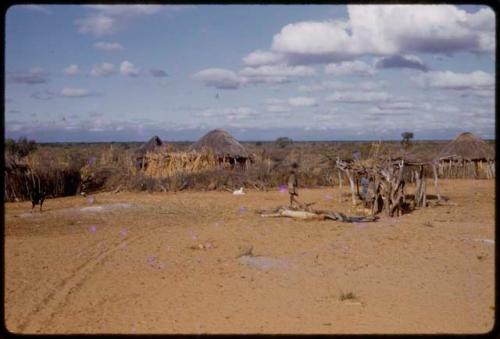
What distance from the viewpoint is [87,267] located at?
332 inches

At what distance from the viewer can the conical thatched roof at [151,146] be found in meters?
27.3

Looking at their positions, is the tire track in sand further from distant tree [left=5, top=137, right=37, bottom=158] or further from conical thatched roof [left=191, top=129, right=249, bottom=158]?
distant tree [left=5, top=137, right=37, bottom=158]

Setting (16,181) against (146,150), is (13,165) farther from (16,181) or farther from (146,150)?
(146,150)

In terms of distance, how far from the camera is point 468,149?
88.5ft

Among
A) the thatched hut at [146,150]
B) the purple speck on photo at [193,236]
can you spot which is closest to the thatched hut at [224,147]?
the thatched hut at [146,150]

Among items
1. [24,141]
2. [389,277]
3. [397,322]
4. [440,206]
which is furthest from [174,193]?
[24,141]

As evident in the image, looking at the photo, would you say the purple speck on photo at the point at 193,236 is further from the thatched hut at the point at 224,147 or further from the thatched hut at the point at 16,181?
the thatched hut at the point at 224,147

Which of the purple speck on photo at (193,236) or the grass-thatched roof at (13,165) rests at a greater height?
the grass-thatched roof at (13,165)

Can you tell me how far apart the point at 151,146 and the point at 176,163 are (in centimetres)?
424

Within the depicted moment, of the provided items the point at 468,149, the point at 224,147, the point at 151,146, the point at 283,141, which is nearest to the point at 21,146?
the point at 151,146

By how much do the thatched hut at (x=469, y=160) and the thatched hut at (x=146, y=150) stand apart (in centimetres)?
1376

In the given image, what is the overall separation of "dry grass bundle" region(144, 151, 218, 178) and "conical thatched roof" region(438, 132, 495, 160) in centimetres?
1124

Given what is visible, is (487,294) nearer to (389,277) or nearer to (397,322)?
(389,277)

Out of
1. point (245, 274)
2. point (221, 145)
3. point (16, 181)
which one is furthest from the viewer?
point (221, 145)
